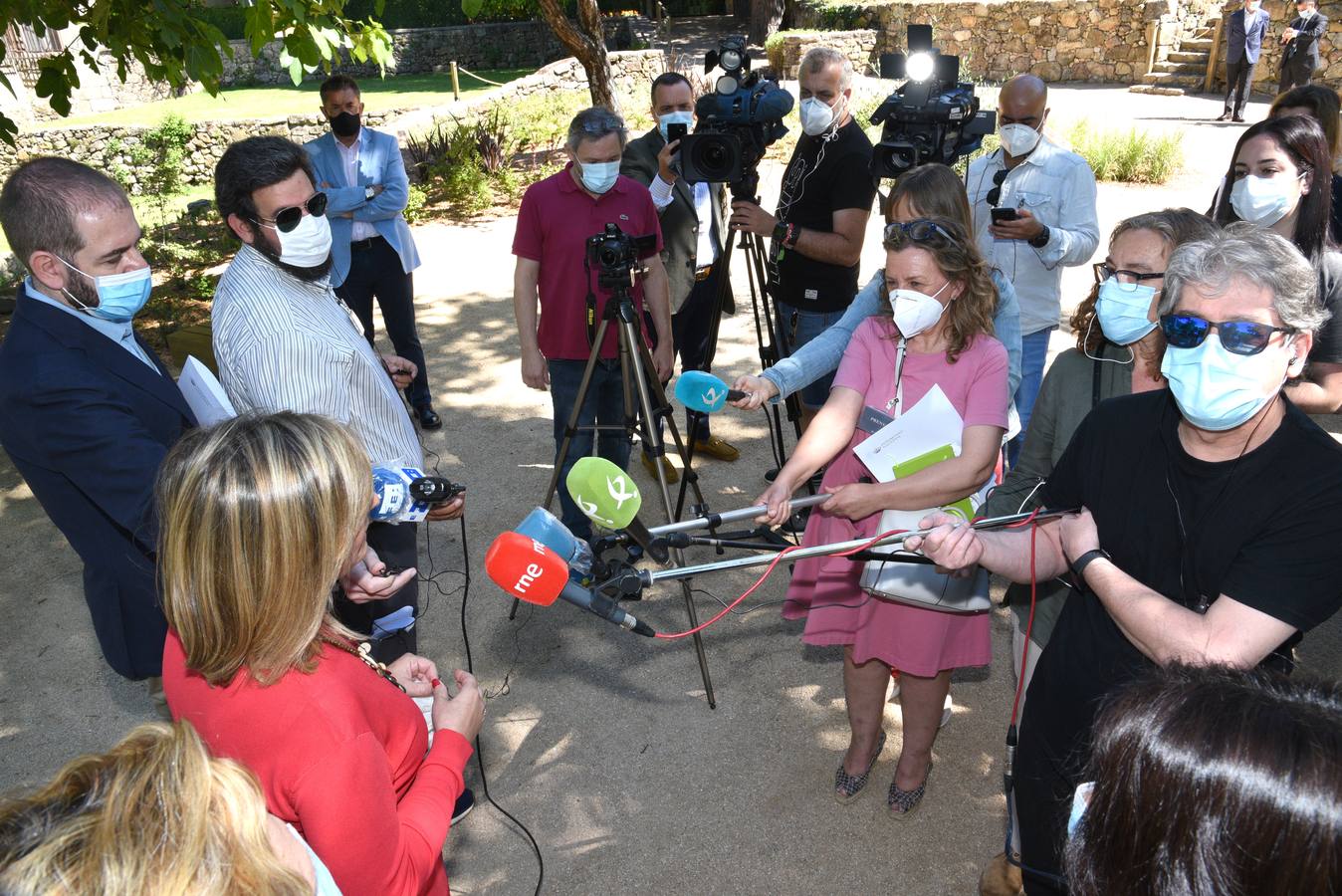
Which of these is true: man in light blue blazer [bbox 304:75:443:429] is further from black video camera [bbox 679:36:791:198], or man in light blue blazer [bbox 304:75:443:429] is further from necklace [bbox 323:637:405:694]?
necklace [bbox 323:637:405:694]

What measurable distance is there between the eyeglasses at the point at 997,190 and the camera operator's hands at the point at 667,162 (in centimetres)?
139

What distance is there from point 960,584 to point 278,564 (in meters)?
1.86

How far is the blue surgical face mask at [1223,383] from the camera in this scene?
5.70 ft

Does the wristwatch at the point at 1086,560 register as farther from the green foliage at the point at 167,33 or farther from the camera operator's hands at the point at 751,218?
the green foliage at the point at 167,33

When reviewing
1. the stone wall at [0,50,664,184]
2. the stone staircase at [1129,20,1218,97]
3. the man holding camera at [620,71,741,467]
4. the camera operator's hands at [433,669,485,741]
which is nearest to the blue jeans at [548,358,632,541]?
the man holding camera at [620,71,741,467]

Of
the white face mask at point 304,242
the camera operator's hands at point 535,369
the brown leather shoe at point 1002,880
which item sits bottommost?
the brown leather shoe at point 1002,880

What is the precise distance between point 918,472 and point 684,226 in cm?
246

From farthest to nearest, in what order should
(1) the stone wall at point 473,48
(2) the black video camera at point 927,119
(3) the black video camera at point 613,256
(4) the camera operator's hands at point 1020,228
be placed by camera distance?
(1) the stone wall at point 473,48, (2) the black video camera at point 927,119, (4) the camera operator's hands at point 1020,228, (3) the black video camera at point 613,256

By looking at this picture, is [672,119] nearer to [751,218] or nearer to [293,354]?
[751,218]

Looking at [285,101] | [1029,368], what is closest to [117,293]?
[1029,368]

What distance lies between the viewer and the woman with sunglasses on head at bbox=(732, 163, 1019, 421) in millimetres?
2750

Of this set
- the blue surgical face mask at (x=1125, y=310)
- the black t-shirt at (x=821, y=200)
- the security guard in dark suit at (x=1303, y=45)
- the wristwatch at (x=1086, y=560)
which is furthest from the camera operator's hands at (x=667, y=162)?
the security guard in dark suit at (x=1303, y=45)

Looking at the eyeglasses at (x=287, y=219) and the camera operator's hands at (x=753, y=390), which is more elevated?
the eyeglasses at (x=287, y=219)

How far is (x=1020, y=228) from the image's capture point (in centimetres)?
366
